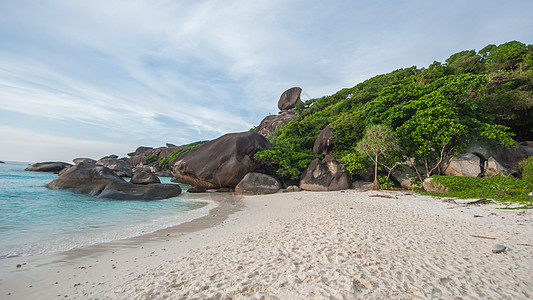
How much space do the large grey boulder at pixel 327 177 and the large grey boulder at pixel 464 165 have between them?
6.34 m

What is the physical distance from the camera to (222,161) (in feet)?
57.2

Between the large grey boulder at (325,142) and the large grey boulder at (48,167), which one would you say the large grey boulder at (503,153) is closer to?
the large grey boulder at (325,142)

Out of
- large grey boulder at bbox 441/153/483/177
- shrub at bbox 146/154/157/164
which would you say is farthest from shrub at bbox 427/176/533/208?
shrub at bbox 146/154/157/164

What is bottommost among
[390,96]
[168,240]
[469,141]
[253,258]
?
[168,240]

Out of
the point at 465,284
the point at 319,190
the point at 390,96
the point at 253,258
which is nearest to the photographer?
the point at 465,284

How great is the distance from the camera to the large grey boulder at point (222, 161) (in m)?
17.2

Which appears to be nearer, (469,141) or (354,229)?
(354,229)

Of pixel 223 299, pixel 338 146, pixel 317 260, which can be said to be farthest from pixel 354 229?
pixel 338 146

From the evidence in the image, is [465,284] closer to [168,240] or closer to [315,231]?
[315,231]

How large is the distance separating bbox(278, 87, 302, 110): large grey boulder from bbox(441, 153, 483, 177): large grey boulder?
49183 millimetres

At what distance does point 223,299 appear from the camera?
238 cm

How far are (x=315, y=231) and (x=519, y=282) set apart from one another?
3.19 meters

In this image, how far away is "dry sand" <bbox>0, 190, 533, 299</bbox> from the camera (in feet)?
8.27

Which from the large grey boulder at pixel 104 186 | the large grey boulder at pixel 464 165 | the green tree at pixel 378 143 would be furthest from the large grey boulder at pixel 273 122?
the large grey boulder at pixel 104 186
